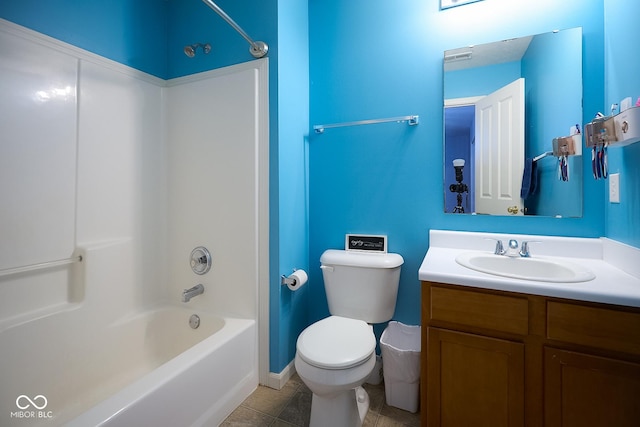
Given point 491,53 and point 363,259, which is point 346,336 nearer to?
point 363,259

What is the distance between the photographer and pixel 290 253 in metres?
1.71

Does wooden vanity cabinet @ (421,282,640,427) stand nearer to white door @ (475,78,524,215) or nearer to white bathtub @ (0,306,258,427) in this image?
white door @ (475,78,524,215)

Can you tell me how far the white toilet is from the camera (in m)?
1.14

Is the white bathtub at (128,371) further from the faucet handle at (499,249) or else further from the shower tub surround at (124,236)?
the faucet handle at (499,249)

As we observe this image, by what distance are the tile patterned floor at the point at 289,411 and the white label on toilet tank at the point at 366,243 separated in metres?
0.82

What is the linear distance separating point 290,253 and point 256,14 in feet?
4.75

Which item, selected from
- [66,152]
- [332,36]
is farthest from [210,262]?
[332,36]

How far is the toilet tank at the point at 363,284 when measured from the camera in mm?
1555

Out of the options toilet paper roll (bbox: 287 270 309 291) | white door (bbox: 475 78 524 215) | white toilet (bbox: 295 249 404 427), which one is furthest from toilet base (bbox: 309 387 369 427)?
white door (bbox: 475 78 524 215)

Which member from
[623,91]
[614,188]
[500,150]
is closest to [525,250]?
[614,188]

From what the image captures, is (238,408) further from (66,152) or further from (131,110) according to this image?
(131,110)

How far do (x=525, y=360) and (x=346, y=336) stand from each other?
2.31 ft

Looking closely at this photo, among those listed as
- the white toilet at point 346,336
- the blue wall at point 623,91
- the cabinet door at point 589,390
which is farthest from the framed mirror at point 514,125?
the cabinet door at point 589,390

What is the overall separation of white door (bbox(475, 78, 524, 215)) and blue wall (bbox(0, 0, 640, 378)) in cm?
11
